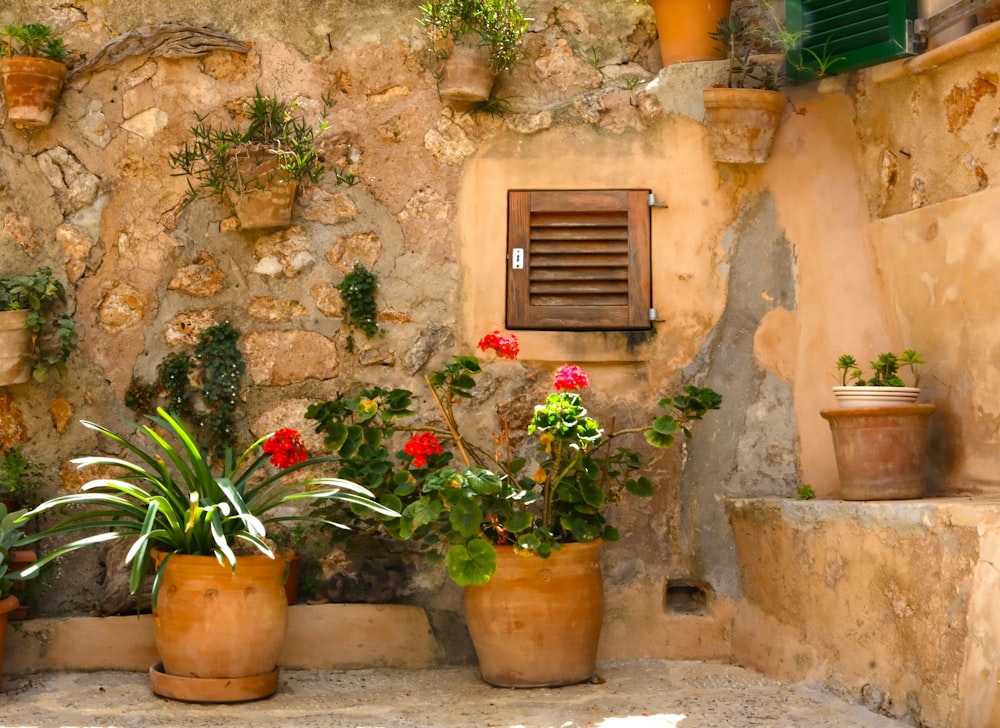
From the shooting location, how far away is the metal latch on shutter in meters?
4.79

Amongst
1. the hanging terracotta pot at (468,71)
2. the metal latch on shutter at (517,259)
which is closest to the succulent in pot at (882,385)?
the metal latch on shutter at (517,259)

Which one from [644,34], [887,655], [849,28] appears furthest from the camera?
[644,34]

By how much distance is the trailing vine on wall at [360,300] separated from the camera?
475 cm

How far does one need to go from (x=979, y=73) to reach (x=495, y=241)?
186 centimetres

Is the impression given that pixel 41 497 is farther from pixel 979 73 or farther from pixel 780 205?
pixel 979 73

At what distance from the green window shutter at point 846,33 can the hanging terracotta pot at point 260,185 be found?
205 cm

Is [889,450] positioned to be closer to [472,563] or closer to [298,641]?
[472,563]

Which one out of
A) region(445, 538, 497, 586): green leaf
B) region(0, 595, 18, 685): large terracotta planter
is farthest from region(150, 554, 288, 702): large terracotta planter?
region(445, 538, 497, 586): green leaf

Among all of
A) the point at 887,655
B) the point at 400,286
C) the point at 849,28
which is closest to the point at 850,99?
the point at 849,28

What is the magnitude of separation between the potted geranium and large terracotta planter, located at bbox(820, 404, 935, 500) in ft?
1.65

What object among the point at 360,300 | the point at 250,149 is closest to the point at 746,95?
the point at 360,300

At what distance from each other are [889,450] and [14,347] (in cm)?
320

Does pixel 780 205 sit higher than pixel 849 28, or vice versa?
pixel 849 28

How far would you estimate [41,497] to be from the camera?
4688 millimetres
